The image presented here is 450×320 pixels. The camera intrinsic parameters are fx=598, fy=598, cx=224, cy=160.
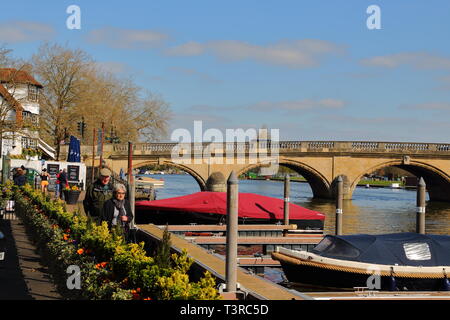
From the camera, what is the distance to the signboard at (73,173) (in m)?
35.0

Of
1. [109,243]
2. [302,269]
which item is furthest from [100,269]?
[302,269]

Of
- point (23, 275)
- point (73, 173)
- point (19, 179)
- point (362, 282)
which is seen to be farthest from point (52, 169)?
point (362, 282)

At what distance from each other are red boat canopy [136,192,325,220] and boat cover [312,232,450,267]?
9151 millimetres

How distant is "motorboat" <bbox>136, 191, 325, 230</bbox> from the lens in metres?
22.2

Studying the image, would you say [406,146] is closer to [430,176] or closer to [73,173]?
[430,176]

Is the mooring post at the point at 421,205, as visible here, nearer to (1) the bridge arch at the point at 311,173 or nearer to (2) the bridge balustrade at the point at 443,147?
(1) the bridge arch at the point at 311,173

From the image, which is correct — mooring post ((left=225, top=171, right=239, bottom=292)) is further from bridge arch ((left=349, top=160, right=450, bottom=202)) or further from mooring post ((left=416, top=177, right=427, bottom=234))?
bridge arch ((left=349, top=160, right=450, bottom=202))

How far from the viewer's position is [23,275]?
36.1ft

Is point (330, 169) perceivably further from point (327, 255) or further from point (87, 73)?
point (327, 255)

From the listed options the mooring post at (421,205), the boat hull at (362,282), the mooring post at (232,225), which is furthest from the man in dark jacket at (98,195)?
the mooring post at (421,205)

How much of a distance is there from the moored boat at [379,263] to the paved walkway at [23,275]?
5.36 meters

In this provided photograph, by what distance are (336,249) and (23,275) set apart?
645cm
